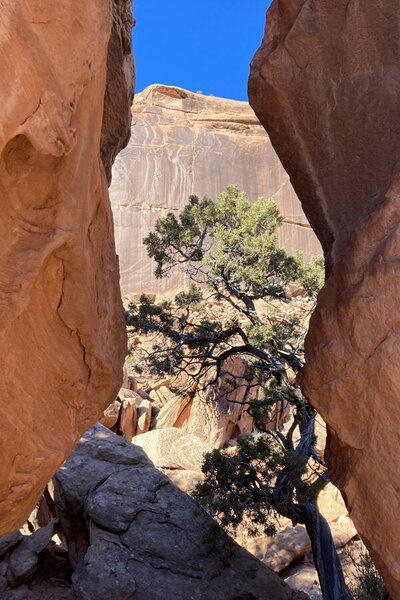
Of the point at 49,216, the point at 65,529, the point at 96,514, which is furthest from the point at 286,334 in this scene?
the point at 49,216

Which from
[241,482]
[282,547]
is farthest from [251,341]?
[282,547]

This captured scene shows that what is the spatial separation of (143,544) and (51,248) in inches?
198

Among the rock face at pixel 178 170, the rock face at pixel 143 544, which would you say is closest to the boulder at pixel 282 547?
the rock face at pixel 143 544

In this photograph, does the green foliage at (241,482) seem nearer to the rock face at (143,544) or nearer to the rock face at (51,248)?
the rock face at (143,544)

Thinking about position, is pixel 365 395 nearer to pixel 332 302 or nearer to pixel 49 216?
pixel 332 302

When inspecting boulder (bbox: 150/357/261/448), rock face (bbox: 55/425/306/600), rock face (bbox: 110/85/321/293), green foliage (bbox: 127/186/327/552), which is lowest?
boulder (bbox: 150/357/261/448)

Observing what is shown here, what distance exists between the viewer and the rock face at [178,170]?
936 inches

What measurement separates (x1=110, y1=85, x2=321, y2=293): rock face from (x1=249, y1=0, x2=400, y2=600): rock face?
17799mm

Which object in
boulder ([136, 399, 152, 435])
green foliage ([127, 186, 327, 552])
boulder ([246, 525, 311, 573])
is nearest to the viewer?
green foliage ([127, 186, 327, 552])

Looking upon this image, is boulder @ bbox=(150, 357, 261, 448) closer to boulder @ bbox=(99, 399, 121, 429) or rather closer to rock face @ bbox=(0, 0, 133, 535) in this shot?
boulder @ bbox=(99, 399, 121, 429)

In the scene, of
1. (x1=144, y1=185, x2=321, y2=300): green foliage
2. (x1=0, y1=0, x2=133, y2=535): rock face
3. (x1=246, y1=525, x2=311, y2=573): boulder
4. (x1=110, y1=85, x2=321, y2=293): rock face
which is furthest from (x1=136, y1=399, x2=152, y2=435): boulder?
(x1=0, y1=0, x2=133, y2=535): rock face

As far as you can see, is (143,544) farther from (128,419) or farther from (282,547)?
(128,419)

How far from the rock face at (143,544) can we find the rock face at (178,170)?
49.1 feet

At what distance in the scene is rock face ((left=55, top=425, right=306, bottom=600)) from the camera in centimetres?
646
